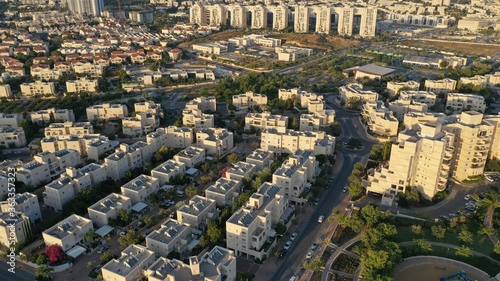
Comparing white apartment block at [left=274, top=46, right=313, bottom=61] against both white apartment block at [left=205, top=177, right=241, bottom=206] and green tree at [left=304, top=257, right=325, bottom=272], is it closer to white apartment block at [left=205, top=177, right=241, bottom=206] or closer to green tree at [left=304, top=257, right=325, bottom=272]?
white apartment block at [left=205, top=177, right=241, bottom=206]

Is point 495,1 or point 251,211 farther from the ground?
point 495,1

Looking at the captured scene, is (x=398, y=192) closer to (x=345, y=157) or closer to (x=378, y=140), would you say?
(x=345, y=157)

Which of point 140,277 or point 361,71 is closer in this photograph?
point 140,277

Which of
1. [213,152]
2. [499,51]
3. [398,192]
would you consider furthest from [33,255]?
[499,51]

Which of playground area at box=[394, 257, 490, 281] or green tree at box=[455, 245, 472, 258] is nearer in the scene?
playground area at box=[394, 257, 490, 281]

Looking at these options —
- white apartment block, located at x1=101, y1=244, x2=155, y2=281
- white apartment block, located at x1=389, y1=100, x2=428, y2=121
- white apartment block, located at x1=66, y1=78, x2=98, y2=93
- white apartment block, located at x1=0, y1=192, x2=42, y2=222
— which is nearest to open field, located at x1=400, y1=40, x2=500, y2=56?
white apartment block, located at x1=389, y1=100, x2=428, y2=121

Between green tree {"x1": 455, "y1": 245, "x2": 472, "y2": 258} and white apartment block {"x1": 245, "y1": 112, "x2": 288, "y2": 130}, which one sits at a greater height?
white apartment block {"x1": 245, "y1": 112, "x2": 288, "y2": 130}

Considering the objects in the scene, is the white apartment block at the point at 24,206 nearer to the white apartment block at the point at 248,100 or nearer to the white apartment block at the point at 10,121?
the white apartment block at the point at 10,121

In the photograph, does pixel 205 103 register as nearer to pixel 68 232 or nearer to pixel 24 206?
pixel 24 206
